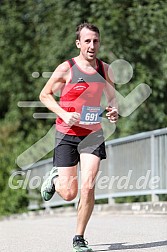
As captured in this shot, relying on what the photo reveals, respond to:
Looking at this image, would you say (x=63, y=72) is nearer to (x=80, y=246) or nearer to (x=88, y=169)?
(x=88, y=169)

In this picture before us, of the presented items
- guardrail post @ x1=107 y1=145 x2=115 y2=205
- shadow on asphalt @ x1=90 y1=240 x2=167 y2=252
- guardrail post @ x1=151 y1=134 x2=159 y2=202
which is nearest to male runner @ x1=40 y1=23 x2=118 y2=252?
shadow on asphalt @ x1=90 y1=240 x2=167 y2=252

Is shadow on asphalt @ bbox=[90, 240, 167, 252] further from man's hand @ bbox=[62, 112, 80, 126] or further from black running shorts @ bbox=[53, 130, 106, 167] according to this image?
man's hand @ bbox=[62, 112, 80, 126]

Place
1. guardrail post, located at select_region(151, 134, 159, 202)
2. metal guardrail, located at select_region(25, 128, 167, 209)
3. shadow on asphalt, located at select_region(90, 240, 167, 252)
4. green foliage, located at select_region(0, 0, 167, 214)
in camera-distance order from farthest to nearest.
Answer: green foliage, located at select_region(0, 0, 167, 214), guardrail post, located at select_region(151, 134, 159, 202), metal guardrail, located at select_region(25, 128, 167, 209), shadow on asphalt, located at select_region(90, 240, 167, 252)

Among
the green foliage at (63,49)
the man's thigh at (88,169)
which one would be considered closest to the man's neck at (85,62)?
the man's thigh at (88,169)

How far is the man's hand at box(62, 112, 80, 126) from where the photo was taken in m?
7.38

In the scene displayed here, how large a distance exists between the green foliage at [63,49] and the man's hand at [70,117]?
11.1m

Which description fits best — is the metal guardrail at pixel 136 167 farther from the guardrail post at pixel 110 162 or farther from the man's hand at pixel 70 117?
the man's hand at pixel 70 117

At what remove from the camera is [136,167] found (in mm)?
14492

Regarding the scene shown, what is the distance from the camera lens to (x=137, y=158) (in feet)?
47.3

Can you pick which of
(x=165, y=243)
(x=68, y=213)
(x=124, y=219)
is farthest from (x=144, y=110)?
(x=165, y=243)

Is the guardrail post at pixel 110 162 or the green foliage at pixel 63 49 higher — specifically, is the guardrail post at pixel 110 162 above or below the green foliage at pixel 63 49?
below

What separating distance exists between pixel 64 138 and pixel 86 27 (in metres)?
1.05

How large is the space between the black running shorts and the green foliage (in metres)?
10.7

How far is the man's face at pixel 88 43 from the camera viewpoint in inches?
300
